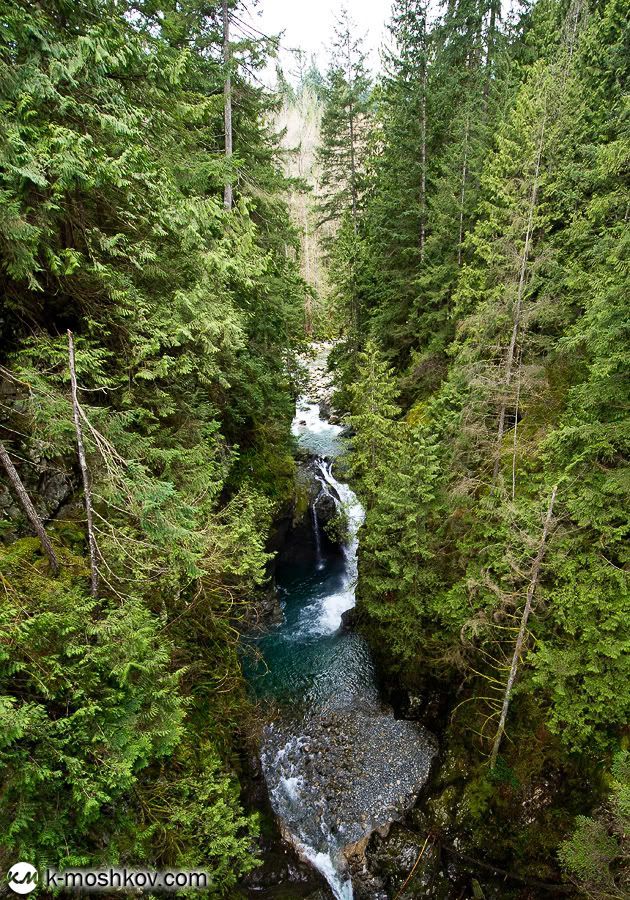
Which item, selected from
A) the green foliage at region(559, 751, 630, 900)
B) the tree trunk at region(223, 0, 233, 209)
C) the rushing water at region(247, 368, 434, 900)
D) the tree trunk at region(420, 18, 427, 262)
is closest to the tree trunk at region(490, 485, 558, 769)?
the green foliage at region(559, 751, 630, 900)

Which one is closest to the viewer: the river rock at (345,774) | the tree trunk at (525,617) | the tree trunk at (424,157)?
the tree trunk at (525,617)

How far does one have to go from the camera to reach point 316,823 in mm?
9703

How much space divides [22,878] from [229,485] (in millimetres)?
→ 11123

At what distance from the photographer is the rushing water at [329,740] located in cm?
963

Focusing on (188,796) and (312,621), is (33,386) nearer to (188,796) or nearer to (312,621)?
(188,796)

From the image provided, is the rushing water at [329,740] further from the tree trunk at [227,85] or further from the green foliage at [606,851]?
the tree trunk at [227,85]

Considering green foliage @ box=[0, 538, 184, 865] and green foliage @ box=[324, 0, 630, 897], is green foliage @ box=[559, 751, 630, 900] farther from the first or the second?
green foliage @ box=[0, 538, 184, 865]

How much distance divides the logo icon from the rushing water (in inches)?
216

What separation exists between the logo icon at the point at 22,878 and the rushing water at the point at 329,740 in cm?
549

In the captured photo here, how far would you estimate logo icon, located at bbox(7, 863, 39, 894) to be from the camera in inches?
137

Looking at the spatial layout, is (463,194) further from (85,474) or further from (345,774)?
(345,774)

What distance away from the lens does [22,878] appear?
3.54m

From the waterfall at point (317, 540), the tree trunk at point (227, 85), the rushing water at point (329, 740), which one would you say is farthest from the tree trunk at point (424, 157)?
the rushing water at point (329, 740)

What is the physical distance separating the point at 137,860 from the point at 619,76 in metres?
21.8
